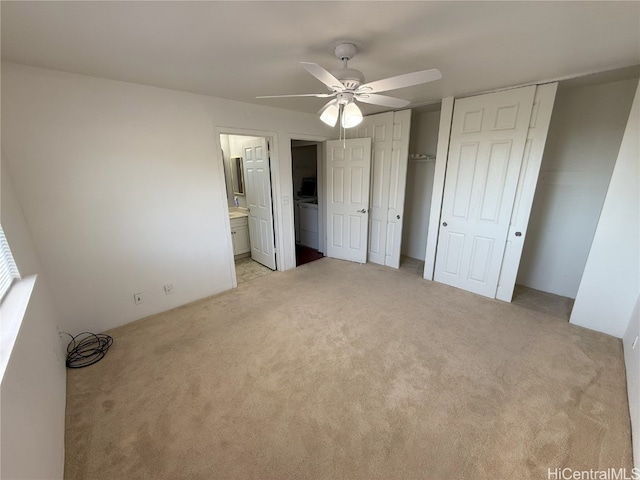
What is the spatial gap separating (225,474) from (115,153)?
2584mm

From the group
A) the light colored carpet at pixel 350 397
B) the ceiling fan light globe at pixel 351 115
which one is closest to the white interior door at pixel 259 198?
the light colored carpet at pixel 350 397

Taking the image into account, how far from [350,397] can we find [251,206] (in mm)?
3143

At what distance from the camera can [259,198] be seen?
3.86 m

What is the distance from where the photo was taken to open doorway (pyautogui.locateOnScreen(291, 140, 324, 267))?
14.7ft

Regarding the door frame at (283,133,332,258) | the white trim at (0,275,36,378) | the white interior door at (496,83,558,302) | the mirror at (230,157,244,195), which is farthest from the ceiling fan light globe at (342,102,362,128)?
the mirror at (230,157,244,195)

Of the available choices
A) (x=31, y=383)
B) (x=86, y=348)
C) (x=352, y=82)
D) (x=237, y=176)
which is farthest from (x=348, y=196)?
(x=31, y=383)

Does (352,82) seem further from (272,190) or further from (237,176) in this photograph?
(237,176)

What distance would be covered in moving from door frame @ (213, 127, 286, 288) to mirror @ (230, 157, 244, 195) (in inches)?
53.4

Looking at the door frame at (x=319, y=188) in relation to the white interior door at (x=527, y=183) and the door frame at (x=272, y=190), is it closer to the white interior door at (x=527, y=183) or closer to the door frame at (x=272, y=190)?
the door frame at (x=272, y=190)

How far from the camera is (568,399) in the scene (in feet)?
5.66

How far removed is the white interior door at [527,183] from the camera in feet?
7.95

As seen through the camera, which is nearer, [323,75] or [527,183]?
[323,75]

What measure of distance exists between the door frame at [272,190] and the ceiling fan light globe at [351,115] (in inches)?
59.8

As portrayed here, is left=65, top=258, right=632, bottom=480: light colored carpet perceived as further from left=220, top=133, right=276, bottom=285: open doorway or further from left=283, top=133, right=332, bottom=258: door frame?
left=283, top=133, right=332, bottom=258: door frame
